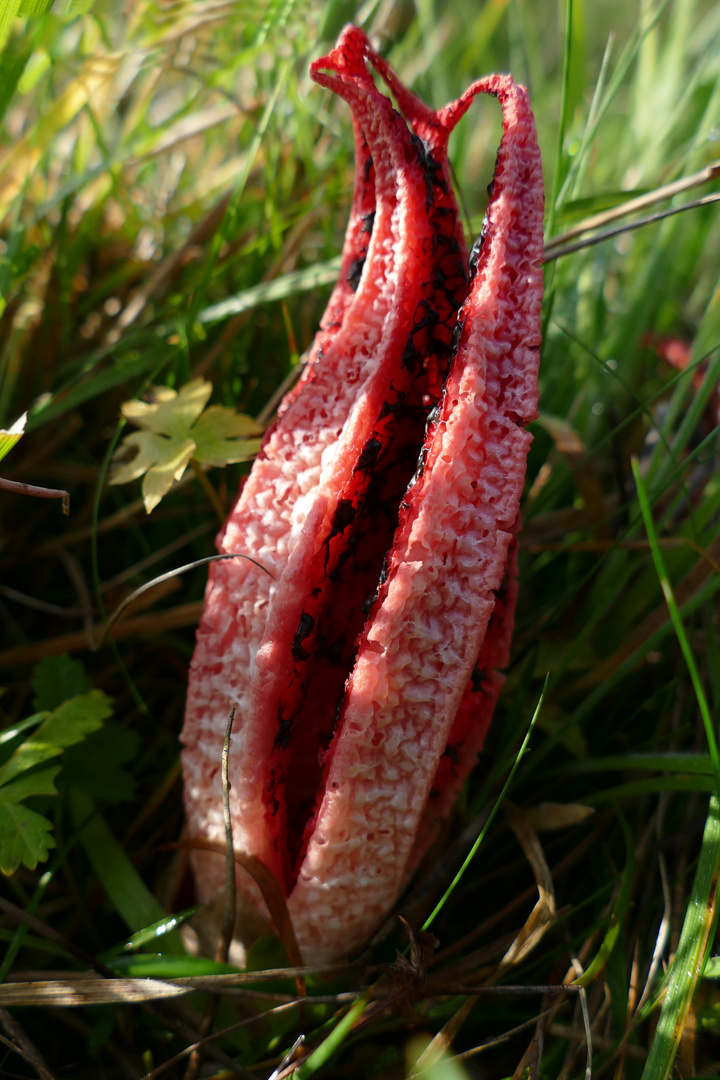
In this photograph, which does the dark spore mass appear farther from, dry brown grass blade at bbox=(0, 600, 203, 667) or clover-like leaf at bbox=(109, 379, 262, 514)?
dry brown grass blade at bbox=(0, 600, 203, 667)

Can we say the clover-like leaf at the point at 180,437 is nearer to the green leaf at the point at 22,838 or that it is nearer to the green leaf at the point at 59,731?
the green leaf at the point at 59,731

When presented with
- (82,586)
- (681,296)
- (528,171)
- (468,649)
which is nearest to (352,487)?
(468,649)

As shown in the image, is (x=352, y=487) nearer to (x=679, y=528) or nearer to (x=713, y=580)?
(x=713, y=580)

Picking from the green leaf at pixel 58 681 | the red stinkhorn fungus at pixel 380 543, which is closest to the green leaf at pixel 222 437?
the red stinkhorn fungus at pixel 380 543

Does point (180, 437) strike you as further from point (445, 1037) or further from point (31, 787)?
point (445, 1037)

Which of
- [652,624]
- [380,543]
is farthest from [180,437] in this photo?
[652,624]

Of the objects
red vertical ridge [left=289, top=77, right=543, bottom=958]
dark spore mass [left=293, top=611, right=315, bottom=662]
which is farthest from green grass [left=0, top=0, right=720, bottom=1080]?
dark spore mass [left=293, top=611, right=315, bottom=662]
